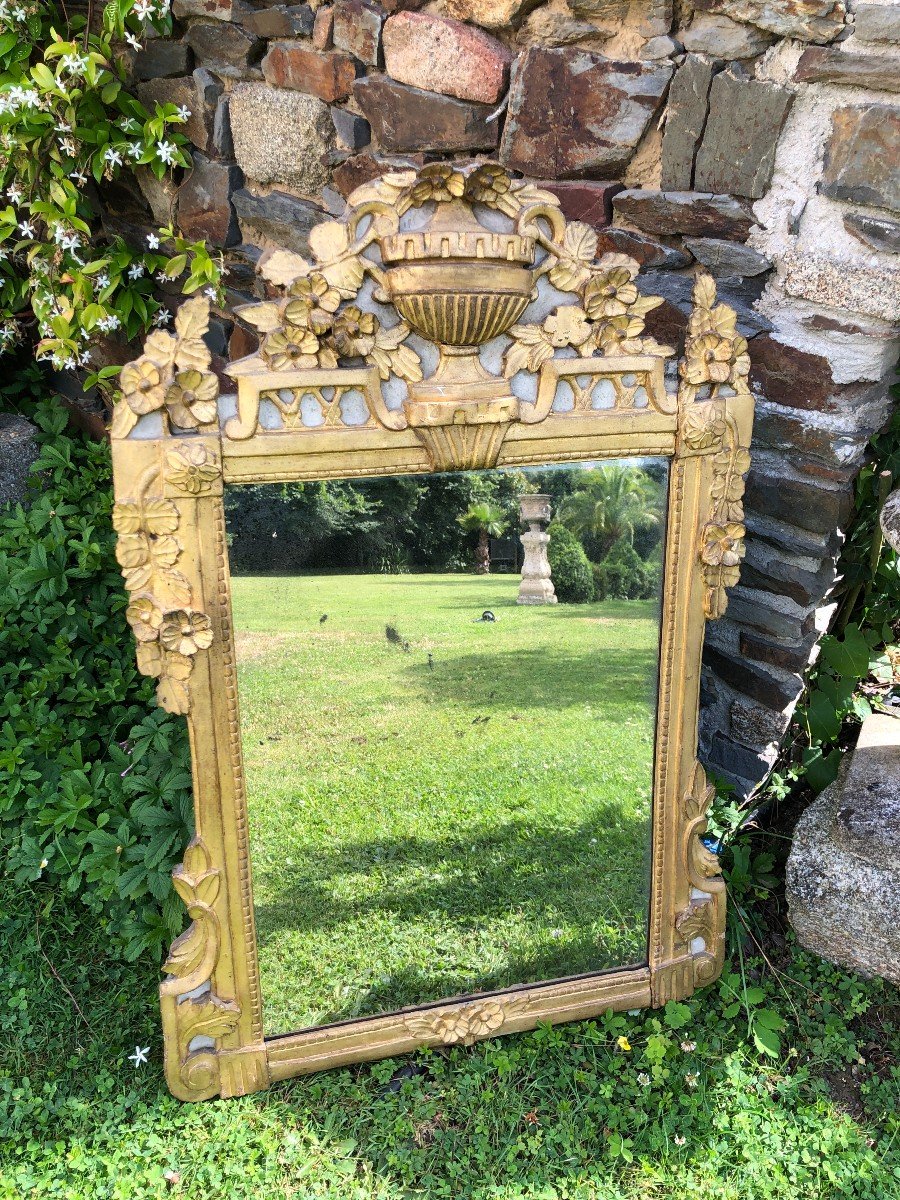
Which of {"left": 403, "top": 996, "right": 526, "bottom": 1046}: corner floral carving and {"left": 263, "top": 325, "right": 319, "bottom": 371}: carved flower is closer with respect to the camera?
{"left": 263, "top": 325, "right": 319, "bottom": 371}: carved flower

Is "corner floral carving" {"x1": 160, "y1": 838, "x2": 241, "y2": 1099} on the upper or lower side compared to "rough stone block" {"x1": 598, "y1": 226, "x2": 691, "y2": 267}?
lower

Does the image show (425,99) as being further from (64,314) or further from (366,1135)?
(366,1135)

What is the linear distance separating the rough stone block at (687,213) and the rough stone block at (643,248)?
0.03 metres

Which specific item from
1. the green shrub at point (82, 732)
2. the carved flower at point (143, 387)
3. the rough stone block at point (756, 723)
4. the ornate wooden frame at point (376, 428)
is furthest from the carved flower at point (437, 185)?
the rough stone block at point (756, 723)

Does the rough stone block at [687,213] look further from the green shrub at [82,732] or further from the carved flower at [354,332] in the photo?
the green shrub at [82,732]

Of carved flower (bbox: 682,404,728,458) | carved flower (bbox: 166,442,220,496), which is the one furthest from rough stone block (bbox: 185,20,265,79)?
carved flower (bbox: 682,404,728,458)

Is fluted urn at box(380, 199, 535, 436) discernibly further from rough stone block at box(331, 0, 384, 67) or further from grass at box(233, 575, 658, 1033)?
rough stone block at box(331, 0, 384, 67)

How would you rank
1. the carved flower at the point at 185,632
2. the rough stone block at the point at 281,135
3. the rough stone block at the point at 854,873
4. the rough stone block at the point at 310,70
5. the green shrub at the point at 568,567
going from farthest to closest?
the rough stone block at the point at 281,135, the rough stone block at the point at 310,70, the rough stone block at the point at 854,873, the green shrub at the point at 568,567, the carved flower at the point at 185,632

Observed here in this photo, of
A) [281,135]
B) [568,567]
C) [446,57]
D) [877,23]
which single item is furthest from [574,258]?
[281,135]

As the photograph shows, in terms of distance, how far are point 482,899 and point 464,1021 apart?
27cm

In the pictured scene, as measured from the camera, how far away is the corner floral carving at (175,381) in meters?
1.57

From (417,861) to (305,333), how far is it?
1107mm

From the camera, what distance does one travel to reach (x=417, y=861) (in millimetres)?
2010

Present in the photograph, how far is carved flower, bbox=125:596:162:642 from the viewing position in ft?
5.44
